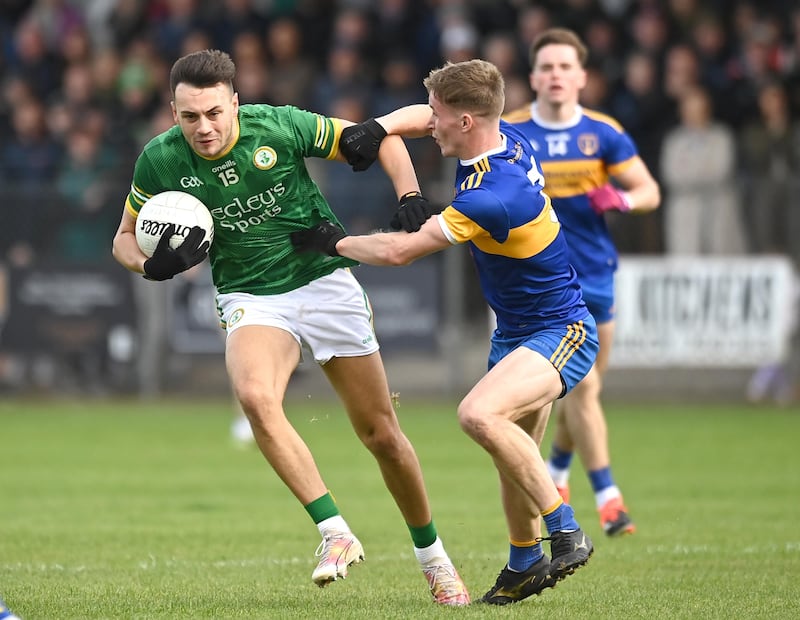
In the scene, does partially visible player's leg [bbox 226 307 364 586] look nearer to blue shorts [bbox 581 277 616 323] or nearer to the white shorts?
the white shorts

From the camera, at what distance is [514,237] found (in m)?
6.02

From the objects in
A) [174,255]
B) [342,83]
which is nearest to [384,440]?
→ [174,255]

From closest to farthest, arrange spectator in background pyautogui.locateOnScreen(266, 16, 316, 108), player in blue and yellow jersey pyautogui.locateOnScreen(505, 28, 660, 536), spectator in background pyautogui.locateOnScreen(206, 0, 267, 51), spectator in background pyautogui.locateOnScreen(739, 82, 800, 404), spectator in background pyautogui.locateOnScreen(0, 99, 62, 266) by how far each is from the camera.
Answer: player in blue and yellow jersey pyautogui.locateOnScreen(505, 28, 660, 536) → spectator in background pyautogui.locateOnScreen(739, 82, 800, 404) → spectator in background pyautogui.locateOnScreen(0, 99, 62, 266) → spectator in background pyautogui.locateOnScreen(266, 16, 316, 108) → spectator in background pyautogui.locateOnScreen(206, 0, 267, 51)

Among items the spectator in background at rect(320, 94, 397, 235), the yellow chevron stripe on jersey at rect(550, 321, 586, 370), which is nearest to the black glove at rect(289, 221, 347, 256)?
the yellow chevron stripe on jersey at rect(550, 321, 586, 370)

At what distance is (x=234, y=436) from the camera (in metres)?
13.5

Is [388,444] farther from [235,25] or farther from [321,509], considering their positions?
[235,25]

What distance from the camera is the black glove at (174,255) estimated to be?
619 cm

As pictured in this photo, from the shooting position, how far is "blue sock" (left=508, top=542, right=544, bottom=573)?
627cm

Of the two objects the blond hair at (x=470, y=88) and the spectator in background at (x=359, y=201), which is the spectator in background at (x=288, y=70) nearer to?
the spectator in background at (x=359, y=201)

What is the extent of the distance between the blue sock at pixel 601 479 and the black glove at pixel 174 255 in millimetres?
3289

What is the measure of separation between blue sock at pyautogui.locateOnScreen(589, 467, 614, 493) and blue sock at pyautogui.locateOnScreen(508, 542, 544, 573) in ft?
7.42

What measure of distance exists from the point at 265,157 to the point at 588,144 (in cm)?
287

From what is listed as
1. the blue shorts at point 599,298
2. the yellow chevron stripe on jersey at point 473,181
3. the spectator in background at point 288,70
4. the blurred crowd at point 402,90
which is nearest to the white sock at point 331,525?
the yellow chevron stripe on jersey at point 473,181

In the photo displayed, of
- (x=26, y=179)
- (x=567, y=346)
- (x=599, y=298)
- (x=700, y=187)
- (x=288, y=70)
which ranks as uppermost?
(x=288, y=70)
